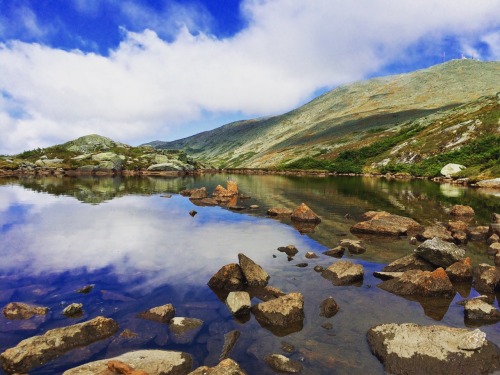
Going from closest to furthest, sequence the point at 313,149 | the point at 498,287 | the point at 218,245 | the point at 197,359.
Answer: the point at 197,359 → the point at 498,287 → the point at 218,245 → the point at 313,149

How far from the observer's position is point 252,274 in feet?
60.2

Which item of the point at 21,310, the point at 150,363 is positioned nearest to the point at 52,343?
the point at 150,363

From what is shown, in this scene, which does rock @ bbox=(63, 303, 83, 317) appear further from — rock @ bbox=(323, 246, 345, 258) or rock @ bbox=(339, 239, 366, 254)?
rock @ bbox=(339, 239, 366, 254)

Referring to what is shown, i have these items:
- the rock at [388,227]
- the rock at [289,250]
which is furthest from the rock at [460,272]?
the rock at [388,227]

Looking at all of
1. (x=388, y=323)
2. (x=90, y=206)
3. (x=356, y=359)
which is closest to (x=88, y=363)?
(x=356, y=359)

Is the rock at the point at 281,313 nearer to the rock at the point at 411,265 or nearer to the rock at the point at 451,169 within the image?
the rock at the point at 411,265

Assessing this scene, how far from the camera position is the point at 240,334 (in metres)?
13.1

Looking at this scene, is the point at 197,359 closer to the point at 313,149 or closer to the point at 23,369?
the point at 23,369

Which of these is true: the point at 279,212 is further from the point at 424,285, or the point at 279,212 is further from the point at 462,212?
the point at 424,285

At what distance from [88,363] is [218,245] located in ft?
53.8

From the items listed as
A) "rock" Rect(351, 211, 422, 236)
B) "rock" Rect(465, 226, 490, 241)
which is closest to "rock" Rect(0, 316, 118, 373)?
"rock" Rect(351, 211, 422, 236)

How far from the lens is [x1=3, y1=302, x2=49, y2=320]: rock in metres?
14.1

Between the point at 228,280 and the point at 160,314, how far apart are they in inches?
174

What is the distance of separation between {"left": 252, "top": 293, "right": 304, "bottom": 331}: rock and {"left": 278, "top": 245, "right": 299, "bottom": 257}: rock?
9.23 m
